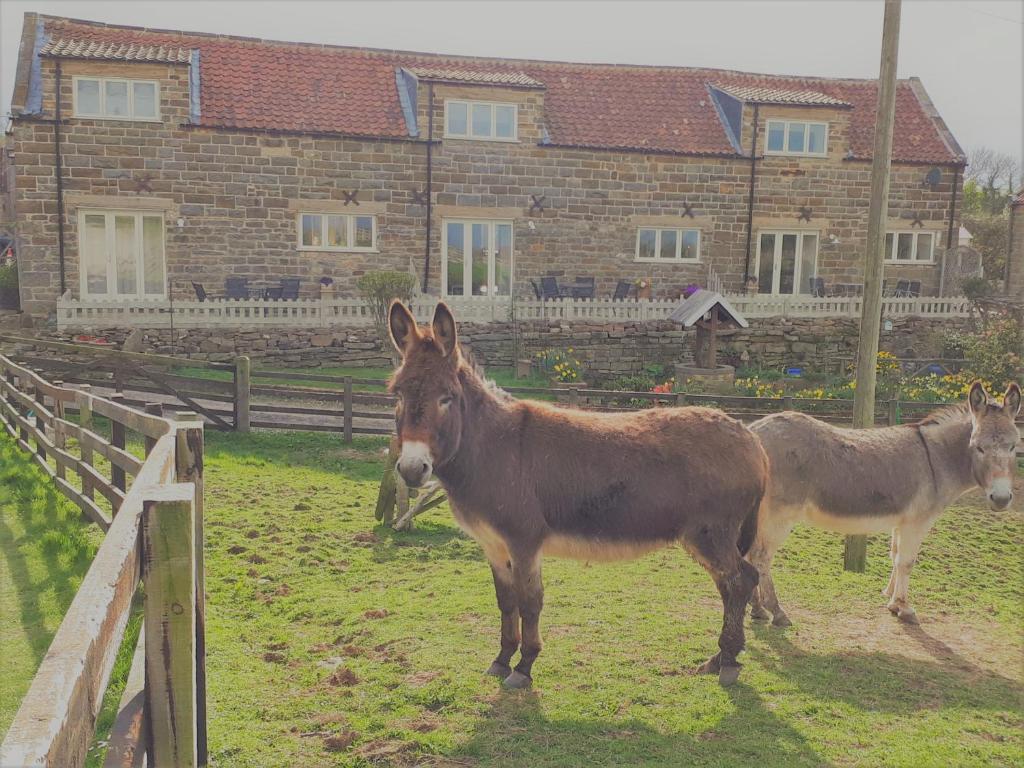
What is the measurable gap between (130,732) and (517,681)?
2.96 metres

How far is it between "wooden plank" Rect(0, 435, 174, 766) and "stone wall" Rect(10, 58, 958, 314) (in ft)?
66.0

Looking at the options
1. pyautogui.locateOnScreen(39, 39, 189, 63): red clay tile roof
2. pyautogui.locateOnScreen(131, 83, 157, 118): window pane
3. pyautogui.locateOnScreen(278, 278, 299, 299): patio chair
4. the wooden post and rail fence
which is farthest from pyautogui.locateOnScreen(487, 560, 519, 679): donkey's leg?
pyautogui.locateOnScreen(39, 39, 189, 63): red clay tile roof

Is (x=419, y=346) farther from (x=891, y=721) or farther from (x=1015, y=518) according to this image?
(x=1015, y=518)

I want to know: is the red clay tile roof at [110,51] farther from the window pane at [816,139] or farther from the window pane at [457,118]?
the window pane at [816,139]

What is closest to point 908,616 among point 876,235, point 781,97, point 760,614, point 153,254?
point 760,614

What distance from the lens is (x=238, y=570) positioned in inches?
294

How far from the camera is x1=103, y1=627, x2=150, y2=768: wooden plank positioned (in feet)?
8.69

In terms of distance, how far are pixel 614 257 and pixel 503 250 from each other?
11.1 ft

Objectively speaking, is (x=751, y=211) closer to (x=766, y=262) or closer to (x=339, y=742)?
(x=766, y=262)

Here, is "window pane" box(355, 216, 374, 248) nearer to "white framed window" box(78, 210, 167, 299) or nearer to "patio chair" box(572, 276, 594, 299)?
"white framed window" box(78, 210, 167, 299)

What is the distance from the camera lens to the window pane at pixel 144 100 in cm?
2056

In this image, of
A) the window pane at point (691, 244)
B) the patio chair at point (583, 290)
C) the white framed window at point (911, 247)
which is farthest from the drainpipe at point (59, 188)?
the white framed window at point (911, 247)

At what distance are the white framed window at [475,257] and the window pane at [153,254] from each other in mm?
7454

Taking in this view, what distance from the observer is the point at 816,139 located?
25391 millimetres
